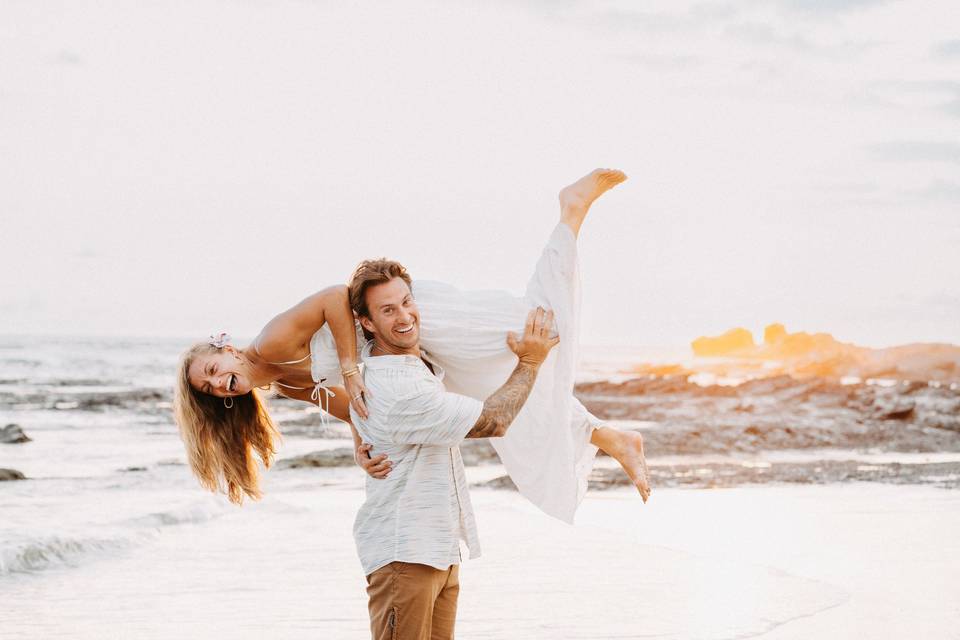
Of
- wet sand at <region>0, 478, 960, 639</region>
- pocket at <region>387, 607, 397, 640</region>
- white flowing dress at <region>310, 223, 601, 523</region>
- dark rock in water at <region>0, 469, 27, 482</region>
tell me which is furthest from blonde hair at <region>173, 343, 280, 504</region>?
dark rock in water at <region>0, 469, 27, 482</region>

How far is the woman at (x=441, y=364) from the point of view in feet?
12.6

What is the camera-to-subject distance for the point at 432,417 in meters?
3.33

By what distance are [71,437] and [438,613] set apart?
49.2 ft

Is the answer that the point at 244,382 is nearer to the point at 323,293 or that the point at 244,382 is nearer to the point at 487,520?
the point at 323,293

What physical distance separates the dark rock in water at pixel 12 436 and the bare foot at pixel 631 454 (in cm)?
1335

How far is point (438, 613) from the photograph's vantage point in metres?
3.61

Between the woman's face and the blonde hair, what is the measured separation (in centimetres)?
4

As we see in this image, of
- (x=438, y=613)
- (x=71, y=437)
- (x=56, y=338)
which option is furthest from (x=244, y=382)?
(x=56, y=338)

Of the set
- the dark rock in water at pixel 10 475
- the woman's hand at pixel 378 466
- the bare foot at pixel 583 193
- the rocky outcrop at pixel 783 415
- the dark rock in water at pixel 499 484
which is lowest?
the rocky outcrop at pixel 783 415

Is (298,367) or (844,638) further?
(844,638)

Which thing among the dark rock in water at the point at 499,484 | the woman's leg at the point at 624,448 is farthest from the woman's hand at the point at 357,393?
the dark rock in water at the point at 499,484

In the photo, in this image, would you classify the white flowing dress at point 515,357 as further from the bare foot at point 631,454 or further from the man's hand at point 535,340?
the bare foot at point 631,454

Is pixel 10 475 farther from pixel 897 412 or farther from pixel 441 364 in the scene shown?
pixel 897 412

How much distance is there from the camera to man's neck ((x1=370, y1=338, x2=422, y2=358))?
361 cm
